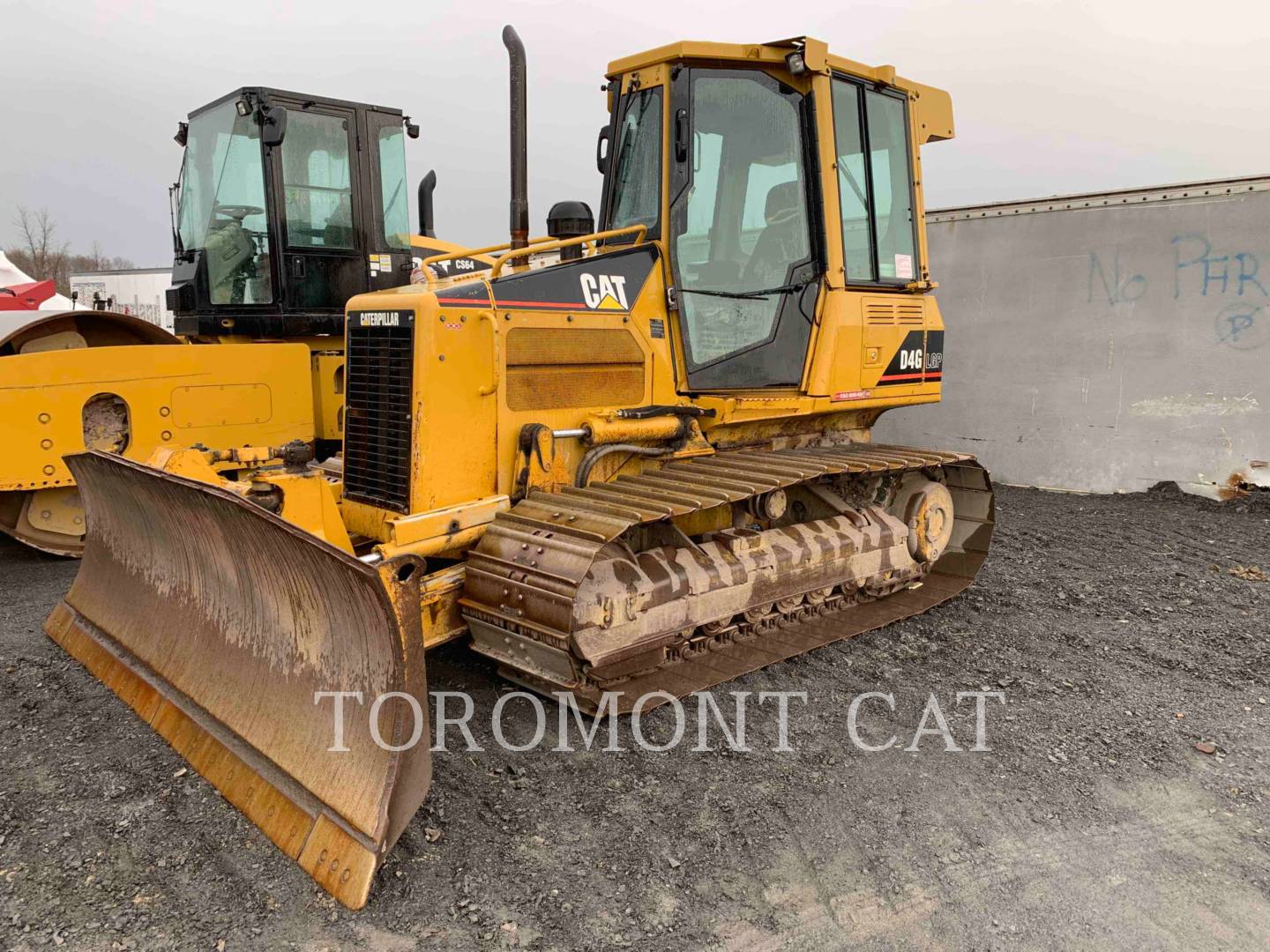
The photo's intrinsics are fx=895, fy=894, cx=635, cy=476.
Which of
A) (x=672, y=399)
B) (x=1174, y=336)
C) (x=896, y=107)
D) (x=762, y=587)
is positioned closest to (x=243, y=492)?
(x=672, y=399)

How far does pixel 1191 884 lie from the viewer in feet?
8.66

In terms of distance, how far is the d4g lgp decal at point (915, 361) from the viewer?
16.6 ft

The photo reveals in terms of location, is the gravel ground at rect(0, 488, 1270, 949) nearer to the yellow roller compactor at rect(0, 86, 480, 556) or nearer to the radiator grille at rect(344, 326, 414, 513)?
the radiator grille at rect(344, 326, 414, 513)

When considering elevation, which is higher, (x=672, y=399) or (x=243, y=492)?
(x=672, y=399)

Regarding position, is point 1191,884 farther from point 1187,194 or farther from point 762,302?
point 1187,194

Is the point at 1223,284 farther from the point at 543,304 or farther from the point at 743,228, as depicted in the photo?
the point at 543,304

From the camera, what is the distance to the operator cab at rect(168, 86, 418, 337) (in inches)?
260

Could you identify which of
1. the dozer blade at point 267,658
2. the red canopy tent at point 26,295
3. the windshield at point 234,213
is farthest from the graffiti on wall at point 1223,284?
the red canopy tent at point 26,295

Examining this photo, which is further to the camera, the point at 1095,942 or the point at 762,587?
the point at 762,587

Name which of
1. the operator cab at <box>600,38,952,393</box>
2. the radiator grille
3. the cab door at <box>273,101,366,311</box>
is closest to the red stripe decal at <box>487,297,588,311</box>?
the radiator grille

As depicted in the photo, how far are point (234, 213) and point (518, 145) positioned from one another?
3.68 m

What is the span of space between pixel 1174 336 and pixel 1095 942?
276 inches

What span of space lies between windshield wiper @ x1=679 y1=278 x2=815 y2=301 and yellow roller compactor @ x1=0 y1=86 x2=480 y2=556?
3058 millimetres

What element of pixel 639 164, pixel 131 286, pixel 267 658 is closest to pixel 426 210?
pixel 639 164
